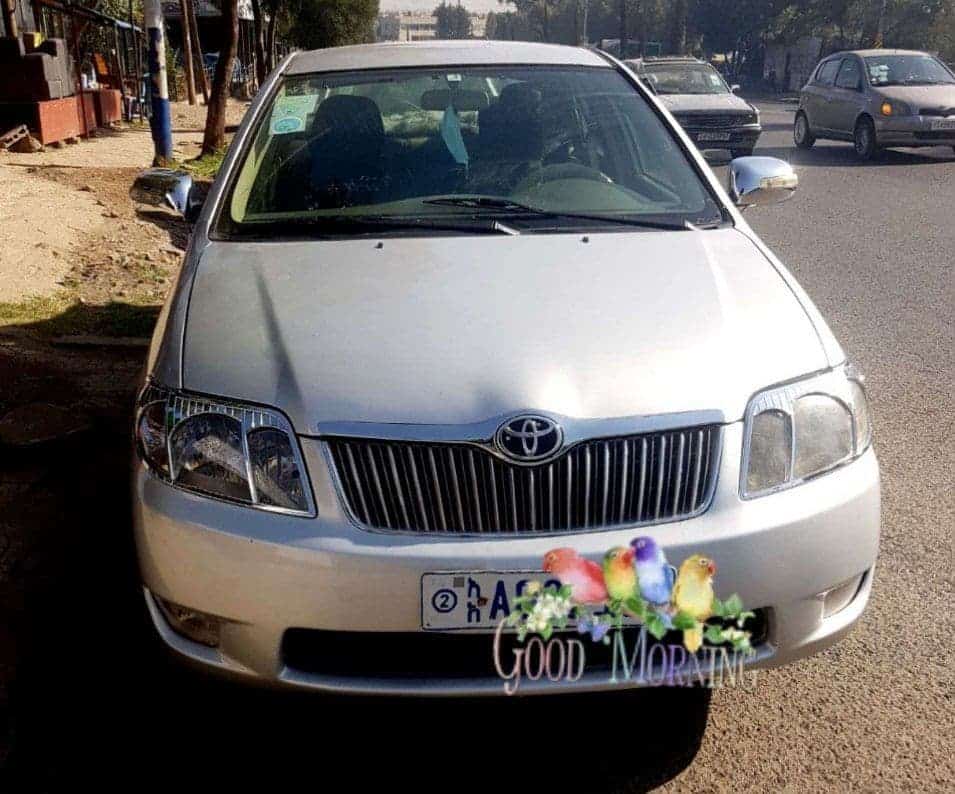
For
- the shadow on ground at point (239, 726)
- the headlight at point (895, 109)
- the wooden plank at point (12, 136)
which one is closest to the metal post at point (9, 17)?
the wooden plank at point (12, 136)

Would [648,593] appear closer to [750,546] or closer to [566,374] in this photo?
[750,546]

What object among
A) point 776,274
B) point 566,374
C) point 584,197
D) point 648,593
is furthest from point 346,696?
point 584,197

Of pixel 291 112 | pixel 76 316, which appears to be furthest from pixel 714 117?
pixel 291 112

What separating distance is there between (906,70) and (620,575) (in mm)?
17244

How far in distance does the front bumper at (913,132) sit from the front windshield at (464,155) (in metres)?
13.4

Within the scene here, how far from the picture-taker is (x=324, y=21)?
41.6 metres

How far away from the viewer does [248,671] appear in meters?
2.49

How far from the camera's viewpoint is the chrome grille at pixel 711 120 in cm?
1580

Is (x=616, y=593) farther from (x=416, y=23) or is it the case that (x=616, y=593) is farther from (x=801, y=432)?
(x=416, y=23)

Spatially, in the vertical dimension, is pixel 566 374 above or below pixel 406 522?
above

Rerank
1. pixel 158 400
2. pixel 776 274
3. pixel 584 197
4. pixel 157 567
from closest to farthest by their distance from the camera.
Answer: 1. pixel 157 567
2. pixel 158 400
3. pixel 776 274
4. pixel 584 197

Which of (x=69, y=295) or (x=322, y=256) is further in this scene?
(x=69, y=295)

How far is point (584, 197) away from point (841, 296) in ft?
14.5

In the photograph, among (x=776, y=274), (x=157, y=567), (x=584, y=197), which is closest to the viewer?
(x=157, y=567)
